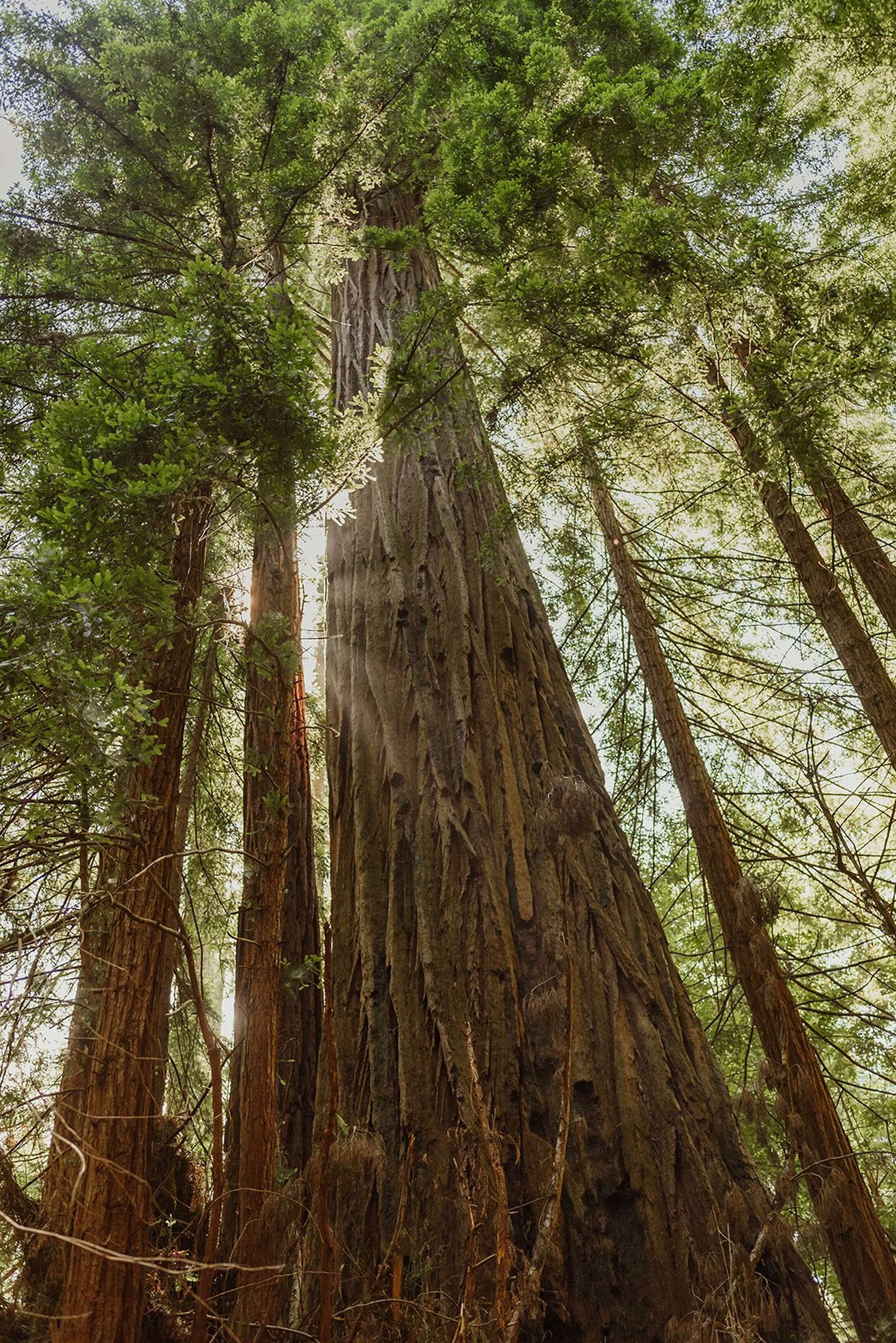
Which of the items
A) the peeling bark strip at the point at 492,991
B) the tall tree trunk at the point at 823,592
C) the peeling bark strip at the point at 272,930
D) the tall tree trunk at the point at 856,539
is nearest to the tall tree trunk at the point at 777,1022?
the peeling bark strip at the point at 492,991

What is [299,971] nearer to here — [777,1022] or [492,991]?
[492,991]

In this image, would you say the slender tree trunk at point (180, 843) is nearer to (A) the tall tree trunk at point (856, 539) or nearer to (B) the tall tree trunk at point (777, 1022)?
(B) the tall tree trunk at point (777, 1022)

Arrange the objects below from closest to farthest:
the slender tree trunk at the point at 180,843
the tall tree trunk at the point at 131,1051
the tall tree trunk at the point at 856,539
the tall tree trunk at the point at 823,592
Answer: the tall tree trunk at the point at 131,1051 → the slender tree trunk at the point at 180,843 → the tall tree trunk at the point at 823,592 → the tall tree trunk at the point at 856,539

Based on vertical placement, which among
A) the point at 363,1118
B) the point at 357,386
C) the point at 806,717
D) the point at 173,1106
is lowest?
the point at 363,1118

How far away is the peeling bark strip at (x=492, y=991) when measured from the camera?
2418mm

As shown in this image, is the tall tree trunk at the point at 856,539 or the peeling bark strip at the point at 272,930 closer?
the peeling bark strip at the point at 272,930

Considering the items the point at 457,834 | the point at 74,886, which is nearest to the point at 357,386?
the point at 457,834

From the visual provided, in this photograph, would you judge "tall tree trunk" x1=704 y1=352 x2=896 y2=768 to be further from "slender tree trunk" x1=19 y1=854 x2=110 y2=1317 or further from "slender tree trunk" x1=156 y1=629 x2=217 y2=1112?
"slender tree trunk" x1=19 y1=854 x2=110 y2=1317

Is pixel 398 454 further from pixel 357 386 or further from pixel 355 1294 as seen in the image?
pixel 355 1294

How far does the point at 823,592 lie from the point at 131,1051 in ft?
15.9

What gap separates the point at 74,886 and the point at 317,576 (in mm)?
2825

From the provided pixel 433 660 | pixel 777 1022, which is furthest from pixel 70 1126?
pixel 777 1022

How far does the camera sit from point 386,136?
5566 millimetres

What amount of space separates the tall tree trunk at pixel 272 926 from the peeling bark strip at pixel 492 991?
1.06 ft
